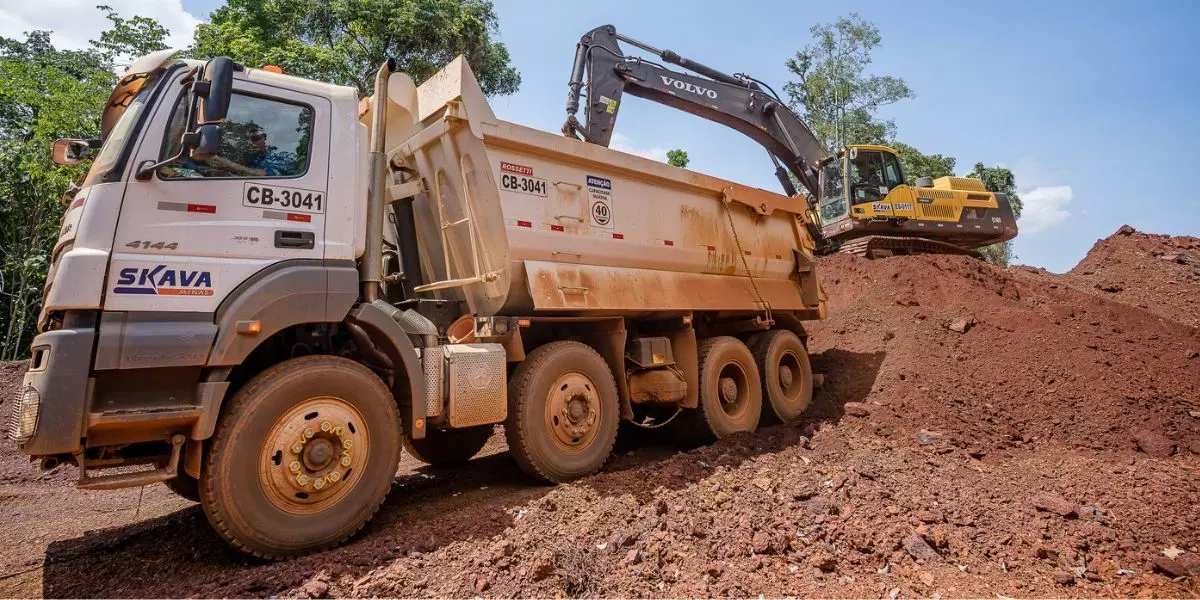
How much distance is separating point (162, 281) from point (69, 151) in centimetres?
140

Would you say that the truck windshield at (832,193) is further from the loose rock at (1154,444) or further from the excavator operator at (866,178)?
the loose rock at (1154,444)

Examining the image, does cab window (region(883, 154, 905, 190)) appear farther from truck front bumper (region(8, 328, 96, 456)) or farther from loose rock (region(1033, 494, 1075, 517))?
truck front bumper (region(8, 328, 96, 456))

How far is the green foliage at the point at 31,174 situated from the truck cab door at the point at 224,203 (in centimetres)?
919

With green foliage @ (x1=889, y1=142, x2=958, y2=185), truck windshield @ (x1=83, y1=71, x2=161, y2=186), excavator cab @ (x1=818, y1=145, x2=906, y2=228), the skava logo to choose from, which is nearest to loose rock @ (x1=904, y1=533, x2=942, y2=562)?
the skava logo

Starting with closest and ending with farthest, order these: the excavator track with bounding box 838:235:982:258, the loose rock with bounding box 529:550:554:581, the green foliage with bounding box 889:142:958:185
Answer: the loose rock with bounding box 529:550:554:581
the excavator track with bounding box 838:235:982:258
the green foliage with bounding box 889:142:958:185

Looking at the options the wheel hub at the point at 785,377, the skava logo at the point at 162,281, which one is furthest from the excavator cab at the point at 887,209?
the skava logo at the point at 162,281

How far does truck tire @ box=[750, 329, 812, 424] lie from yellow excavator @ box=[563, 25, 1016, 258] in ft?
12.9

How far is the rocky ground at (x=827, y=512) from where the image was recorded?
127 inches

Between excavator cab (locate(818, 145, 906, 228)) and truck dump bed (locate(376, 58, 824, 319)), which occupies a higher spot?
excavator cab (locate(818, 145, 906, 228))

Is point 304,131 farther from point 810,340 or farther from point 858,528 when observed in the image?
point 810,340

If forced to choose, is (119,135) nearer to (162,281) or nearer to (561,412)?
(162,281)

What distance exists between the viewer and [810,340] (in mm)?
10562

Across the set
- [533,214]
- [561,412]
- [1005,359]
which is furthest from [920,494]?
[1005,359]

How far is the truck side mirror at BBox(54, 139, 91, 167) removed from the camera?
12.7 feet
